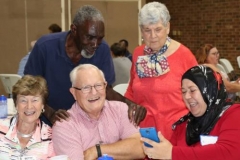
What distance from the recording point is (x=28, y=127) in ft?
8.25

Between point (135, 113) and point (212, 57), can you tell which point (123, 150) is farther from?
point (212, 57)

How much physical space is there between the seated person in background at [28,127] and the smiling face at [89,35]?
37cm

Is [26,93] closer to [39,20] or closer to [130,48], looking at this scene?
[39,20]

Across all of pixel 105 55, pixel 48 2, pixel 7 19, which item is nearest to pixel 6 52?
pixel 7 19

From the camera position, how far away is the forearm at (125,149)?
8.19 ft

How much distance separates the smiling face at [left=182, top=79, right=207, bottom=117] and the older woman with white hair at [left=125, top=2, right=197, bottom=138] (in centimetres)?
61

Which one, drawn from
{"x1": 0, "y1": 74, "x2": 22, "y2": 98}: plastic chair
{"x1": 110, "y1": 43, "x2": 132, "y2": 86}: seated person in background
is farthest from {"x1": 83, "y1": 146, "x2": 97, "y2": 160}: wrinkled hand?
{"x1": 110, "y1": 43, "x2": 132, "y2": 86}: seated person in background

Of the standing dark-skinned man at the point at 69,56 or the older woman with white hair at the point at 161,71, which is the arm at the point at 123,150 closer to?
the standing dark-skinned man at the point at 69,56

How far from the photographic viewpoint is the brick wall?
10.0m

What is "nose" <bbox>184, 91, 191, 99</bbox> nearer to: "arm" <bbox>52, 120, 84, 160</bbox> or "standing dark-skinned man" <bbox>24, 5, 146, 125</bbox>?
"standing dark-skinned man" <bbox>24, 5, 146, 125</bbox>

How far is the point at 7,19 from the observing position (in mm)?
9258

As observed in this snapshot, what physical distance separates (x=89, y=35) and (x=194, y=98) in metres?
0.81

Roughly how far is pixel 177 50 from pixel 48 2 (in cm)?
727

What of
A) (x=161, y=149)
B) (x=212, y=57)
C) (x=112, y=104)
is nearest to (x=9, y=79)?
(x=212, y=57)
